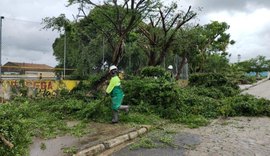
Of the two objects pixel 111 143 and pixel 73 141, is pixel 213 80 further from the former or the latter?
pixel 73 141

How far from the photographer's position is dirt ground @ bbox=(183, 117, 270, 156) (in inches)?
326

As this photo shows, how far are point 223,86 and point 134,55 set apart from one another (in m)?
8.25

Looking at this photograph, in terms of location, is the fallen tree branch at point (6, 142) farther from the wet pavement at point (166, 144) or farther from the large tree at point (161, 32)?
the large tree at point (161, 32)

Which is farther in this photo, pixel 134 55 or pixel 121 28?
pixel 134 55

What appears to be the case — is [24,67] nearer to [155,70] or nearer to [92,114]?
[92,114]

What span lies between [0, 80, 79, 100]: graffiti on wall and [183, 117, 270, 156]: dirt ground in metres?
7.71

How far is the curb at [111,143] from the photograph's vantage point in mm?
7549

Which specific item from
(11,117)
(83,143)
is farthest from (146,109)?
(11,117)

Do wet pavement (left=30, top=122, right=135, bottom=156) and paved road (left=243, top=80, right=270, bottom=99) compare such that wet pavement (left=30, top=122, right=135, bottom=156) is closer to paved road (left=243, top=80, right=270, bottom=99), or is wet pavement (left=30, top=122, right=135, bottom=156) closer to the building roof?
the building roof

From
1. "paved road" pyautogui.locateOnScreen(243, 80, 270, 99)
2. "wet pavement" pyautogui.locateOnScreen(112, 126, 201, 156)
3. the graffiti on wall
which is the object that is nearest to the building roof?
the graffiti on wall

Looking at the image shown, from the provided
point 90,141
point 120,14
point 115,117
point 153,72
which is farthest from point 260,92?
point 90,141

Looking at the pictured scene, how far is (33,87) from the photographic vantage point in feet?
52.4

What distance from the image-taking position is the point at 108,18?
59.1 ft

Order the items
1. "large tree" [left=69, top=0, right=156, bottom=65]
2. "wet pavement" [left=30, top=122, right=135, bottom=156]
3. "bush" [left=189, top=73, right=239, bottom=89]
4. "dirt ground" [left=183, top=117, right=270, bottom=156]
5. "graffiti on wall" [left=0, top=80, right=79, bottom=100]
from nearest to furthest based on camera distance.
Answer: "wet pavement" [left=30, top=122, right=135, bottom=156] → "dirt ground" [left=183, top=117, right=270, bottom=156] → "graffiti on wall" [left=0, top=80, right=79, bottom=100] → "large tree" [left=69, top=0, right=156, bottom=65] → "bush" [left=189, top=73, right=239, bottom=89]
